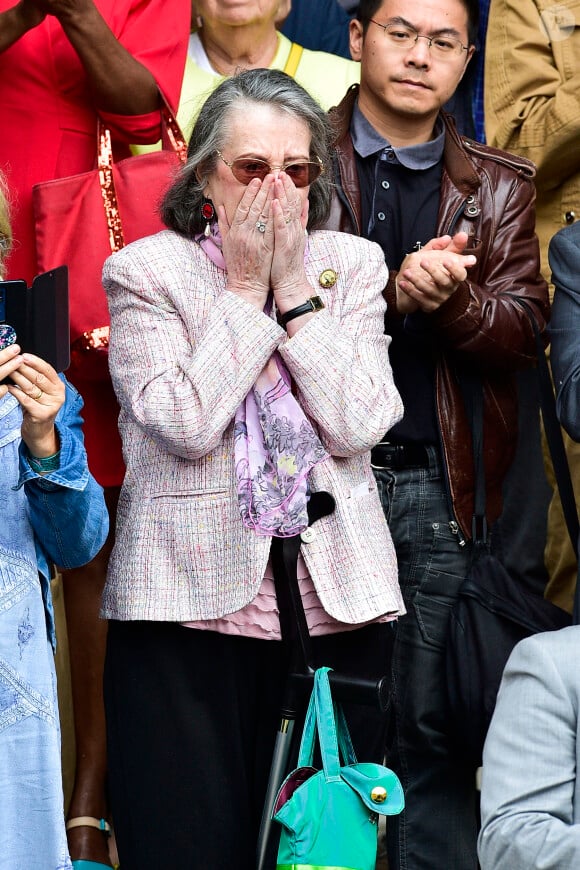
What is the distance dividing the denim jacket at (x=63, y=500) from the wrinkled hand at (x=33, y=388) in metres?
0.09

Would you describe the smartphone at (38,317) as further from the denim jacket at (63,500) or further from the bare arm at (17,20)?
the bare arm at (17,20)

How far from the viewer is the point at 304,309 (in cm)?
301

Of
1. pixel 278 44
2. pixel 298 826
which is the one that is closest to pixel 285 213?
pixel 298 826

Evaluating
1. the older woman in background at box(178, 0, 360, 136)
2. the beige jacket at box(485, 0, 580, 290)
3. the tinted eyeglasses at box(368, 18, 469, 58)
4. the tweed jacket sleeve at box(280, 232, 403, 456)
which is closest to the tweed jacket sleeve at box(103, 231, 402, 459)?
the tweed jacket sleeve at box(280, 232, 403, 456)

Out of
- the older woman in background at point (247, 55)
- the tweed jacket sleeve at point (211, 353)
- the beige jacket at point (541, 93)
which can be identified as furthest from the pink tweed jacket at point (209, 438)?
the beige jacket at point (541, 93)

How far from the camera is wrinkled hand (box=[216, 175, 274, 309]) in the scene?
9.72ft

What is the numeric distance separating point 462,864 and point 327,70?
2.33 meters

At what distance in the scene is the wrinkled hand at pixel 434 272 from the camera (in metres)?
3.32

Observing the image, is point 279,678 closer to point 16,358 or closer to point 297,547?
point 297,547

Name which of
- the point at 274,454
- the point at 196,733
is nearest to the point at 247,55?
the point at 274,454

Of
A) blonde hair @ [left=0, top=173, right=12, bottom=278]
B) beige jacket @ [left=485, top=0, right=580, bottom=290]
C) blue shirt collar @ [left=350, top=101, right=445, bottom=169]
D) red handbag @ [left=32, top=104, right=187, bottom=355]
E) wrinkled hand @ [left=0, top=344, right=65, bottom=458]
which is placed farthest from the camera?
beige jacket @ [left=485, top=0, right=580, bottom=290]

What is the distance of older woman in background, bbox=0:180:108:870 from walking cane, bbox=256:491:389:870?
0.39 m

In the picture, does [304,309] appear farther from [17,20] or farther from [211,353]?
[17,20]

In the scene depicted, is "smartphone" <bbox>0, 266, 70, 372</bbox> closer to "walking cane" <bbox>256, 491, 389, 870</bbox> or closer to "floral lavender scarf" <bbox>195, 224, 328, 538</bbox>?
"floral lavender scarf" <bbox>195, 224, 328, 538</bbox>
